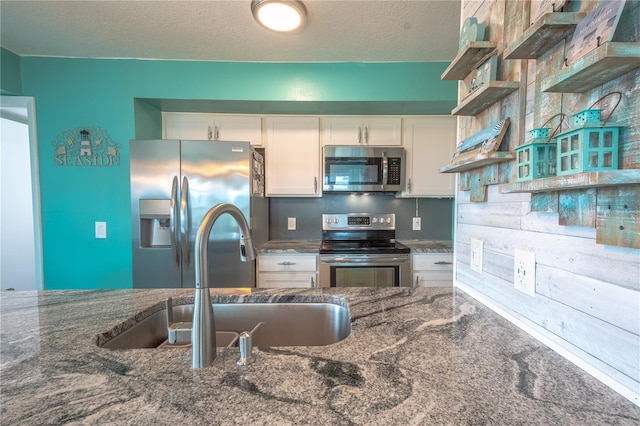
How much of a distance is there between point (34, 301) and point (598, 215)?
1793 mm

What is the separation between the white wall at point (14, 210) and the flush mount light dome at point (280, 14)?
324 cm

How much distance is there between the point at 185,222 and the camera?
2047 millimetres

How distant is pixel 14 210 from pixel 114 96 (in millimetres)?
2092

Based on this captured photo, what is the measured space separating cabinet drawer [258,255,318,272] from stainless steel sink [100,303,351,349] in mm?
1266

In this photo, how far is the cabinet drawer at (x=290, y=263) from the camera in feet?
8.00

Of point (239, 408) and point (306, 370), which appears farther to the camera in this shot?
point (306, 370)

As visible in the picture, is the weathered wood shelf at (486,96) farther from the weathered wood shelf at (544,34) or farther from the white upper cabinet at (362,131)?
the white upper cabinet at (362,131)

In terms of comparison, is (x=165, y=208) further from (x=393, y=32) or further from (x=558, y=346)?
(x=558, y=346)

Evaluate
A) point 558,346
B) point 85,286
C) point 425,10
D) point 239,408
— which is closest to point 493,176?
point 558,346

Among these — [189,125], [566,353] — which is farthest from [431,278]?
[189,125]

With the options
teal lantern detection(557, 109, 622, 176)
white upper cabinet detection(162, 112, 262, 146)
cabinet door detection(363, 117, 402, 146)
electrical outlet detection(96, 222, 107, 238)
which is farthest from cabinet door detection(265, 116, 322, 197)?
teal lantern detection(557, 109, 622, 176)

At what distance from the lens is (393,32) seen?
1908 mm

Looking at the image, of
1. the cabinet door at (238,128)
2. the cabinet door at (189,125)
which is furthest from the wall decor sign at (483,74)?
the cabinet door at (189,125)

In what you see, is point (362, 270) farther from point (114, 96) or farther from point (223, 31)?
point (114, 96)
